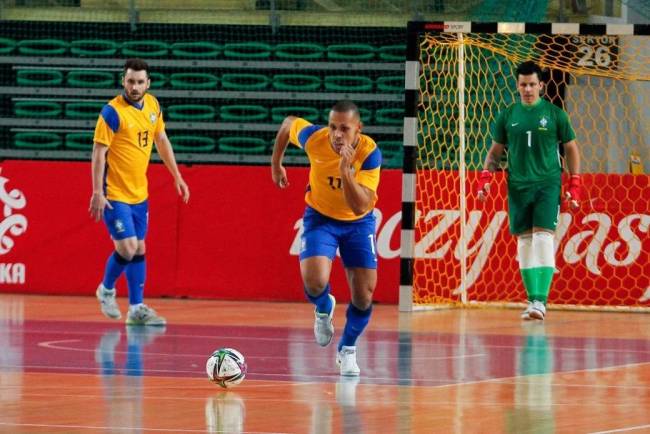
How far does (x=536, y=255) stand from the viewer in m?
12.8

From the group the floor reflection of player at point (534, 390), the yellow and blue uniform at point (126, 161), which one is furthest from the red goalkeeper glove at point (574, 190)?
the yellow and blue uniform at point (126, 161)

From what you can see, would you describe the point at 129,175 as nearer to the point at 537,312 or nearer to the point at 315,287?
the point at 315,287

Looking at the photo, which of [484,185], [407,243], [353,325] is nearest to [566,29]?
[484,185]

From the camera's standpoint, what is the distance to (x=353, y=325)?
354 inches

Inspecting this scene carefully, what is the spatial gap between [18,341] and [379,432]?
489 cm

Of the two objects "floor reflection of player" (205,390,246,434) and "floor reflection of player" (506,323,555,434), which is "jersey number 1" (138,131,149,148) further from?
"floor reflection of player" (205,390,246,434)

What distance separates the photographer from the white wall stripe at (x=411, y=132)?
14242 millimetres

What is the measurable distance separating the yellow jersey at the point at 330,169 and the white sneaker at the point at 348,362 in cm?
85

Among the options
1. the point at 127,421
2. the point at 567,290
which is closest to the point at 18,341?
the point at 127,421

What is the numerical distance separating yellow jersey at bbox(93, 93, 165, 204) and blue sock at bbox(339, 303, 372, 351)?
12.2ft

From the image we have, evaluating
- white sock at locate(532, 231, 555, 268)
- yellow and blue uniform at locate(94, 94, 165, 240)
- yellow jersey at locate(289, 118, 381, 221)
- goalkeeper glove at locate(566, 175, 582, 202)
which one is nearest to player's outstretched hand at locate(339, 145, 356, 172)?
yellow jersey at locate(289, 118, 381, 221)

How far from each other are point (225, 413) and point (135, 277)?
539 cm

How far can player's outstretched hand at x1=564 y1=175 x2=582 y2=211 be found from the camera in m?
12.5

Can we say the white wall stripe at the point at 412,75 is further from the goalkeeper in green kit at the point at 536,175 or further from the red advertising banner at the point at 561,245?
the goalkeeper in green kit at the point at 536,175
